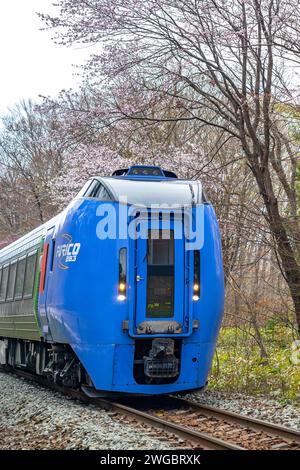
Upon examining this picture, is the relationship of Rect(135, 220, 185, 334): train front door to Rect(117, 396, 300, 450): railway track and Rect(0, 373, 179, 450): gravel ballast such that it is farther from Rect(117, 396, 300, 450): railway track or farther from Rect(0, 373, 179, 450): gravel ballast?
Rect(0, 373, 179, 450): gravel ballast

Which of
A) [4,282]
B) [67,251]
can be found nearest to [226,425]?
[67,251]

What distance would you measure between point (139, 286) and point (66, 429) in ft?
7.36

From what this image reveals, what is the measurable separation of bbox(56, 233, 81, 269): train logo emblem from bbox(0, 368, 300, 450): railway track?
6.64 ft

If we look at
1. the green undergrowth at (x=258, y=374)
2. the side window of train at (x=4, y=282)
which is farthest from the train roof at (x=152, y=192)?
the side window of train at (x=4, y=282)

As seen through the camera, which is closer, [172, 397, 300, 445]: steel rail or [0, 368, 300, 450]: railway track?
[0, 368, 300, 450]: railway track

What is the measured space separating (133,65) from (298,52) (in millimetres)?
4114

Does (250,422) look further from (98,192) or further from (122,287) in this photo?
(98,192)

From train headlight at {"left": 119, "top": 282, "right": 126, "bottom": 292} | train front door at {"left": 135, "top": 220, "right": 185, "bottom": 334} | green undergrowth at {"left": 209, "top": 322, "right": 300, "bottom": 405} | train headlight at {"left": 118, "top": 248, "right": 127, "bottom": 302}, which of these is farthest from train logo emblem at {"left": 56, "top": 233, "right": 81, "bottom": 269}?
green undergrowth at {"left": 209, "top": 322, "right": 300, "bottom": 405}

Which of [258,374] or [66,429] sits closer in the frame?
[66,429]

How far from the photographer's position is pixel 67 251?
974 cm

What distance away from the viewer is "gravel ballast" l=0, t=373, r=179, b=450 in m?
7.03

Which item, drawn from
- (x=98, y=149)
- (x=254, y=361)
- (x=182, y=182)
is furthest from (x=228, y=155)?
(x=182, y=182)

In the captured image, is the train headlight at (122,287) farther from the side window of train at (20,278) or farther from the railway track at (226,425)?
the side window of train at (20,278)

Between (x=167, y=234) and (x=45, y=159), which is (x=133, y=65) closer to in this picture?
(x=167, y=234)
